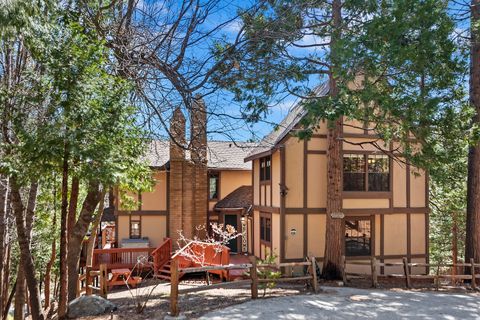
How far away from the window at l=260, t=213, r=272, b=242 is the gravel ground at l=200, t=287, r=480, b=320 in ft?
19.0

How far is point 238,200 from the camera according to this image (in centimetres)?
2100

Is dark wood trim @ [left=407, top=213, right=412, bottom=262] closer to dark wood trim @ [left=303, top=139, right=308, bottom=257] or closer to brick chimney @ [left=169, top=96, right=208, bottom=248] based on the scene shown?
dark wood trim @ [left=303, top=139, right=308, bottom=257]

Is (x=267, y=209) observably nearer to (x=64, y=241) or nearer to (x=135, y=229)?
(x=135, y=229)

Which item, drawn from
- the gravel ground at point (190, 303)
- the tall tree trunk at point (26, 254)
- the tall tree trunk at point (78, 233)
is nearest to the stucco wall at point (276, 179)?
the gravel ground at point (190, 303)

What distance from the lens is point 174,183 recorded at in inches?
757

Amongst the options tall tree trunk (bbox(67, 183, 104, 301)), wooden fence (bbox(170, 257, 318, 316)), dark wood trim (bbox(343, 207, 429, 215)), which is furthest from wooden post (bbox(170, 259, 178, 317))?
dark wood trim (bbox(343, 207, 429, 215))

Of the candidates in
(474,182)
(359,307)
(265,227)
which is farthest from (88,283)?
(474,182)

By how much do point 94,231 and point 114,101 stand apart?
8667 millimetres

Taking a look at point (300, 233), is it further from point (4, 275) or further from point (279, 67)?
point (4, 275)

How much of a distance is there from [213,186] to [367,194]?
28.0ft

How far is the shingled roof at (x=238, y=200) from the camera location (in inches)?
809

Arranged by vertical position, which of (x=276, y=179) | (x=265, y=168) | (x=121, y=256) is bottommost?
(x=121, y=256)

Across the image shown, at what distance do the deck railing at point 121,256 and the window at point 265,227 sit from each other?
15.0 feet

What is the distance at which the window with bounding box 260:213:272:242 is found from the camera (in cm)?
1728
